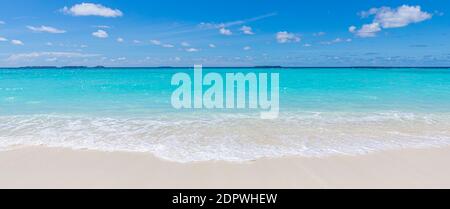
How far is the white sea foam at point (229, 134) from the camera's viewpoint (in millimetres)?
6420

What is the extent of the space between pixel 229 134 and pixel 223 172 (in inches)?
105

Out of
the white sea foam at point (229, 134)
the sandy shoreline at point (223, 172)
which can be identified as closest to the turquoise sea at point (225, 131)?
the white sea foam at point (229, 134)

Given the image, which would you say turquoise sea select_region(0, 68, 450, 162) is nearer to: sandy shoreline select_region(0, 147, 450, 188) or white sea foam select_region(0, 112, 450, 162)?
white sea foam select_region(0, 112, 450, 162)

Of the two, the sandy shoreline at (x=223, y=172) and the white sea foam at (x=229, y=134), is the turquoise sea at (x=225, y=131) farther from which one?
the sandy shoreline at (x=223, y=172)

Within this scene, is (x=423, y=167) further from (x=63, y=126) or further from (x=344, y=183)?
(x=63, y=126)

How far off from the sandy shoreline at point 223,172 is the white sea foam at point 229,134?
0.44m

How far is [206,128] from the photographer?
27.8 ft

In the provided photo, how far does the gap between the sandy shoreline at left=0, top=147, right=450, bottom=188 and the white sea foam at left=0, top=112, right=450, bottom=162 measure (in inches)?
17.5

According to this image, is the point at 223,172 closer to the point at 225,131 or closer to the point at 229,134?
the point at 229,134

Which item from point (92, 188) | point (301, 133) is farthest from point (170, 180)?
point (301, 133)

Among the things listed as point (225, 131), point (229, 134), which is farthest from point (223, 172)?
point (225, 131)

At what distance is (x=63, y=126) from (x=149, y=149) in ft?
13.4

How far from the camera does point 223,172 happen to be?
203 inches

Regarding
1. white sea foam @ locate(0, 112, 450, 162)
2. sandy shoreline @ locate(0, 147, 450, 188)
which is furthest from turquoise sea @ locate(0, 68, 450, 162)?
sandy shoreline @ locate(0, 147, 450, 188)
